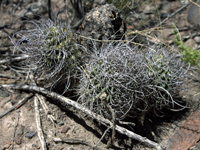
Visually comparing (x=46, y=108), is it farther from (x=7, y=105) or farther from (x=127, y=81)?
(x=127, y=81)

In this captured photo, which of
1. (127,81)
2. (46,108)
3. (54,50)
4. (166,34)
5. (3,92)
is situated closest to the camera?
(127,81)

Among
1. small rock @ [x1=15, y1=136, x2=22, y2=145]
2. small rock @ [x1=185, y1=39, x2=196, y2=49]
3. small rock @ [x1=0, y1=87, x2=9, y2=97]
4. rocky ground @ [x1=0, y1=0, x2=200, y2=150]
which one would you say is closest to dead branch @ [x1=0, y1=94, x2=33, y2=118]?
rocky ground @ [x1=0, y1=0, x2=200, y2=150]

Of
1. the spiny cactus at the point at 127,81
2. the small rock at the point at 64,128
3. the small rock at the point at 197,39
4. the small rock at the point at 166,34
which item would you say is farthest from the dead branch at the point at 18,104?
the small rock at the point at 197,39

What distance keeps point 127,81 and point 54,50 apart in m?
0.79

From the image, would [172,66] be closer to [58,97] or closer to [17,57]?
[58,97]

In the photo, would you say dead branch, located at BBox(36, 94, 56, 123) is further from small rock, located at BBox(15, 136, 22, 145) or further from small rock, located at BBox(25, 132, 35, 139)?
small rock, located at BBox(15, 136, 22, 145)

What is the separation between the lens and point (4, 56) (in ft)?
9.44

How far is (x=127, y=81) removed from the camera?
1947 millimetres

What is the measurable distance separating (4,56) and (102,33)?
1.46 metres

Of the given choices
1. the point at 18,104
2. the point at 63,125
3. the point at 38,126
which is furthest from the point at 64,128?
the point at 18,104

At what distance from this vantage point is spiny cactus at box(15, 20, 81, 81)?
82.0 inches

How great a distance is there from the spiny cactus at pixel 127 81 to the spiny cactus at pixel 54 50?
0.72ft

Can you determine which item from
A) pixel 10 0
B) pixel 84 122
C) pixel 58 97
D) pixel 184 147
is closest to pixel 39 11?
pixel 10 0

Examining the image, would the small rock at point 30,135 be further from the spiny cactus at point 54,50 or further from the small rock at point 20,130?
the spiny cactus at point 54,50
